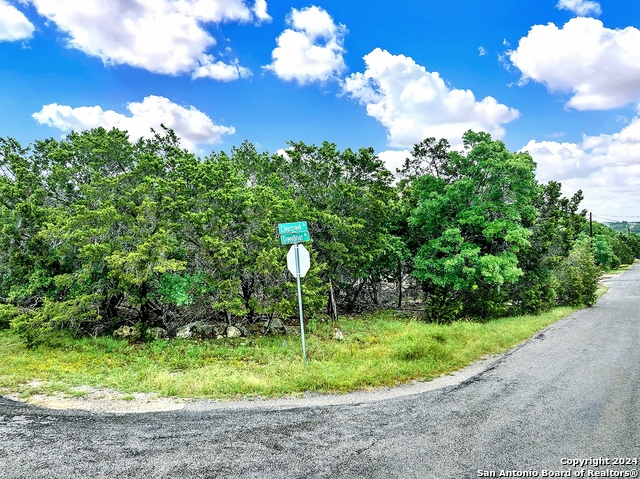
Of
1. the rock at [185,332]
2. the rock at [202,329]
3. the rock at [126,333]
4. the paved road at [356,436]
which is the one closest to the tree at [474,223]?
the paved road at [356,436]

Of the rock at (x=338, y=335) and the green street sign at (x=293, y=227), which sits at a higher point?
the green street sign at (x=293, y=227)

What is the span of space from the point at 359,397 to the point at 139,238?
27.9ft

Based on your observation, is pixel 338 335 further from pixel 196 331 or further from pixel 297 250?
pixel 297 250

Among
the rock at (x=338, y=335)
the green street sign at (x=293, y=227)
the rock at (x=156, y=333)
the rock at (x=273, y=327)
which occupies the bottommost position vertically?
the rock at (x=338, y=335)

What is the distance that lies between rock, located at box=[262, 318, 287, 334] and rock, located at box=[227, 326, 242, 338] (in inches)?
38.7

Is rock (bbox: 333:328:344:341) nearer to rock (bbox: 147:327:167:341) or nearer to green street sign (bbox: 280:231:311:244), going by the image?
green street sign (bbox: 280:231:311:244)

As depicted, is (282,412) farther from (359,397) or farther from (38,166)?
(38,166)

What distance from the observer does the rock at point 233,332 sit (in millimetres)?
12336

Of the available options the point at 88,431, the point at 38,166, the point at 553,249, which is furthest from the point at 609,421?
the point at 38,166

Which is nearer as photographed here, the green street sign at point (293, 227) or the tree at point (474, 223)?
the green street sign at point (293, 227)

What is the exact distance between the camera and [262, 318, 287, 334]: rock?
13.1 meters

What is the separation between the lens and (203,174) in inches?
451

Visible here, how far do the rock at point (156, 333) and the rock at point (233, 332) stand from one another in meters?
2.25

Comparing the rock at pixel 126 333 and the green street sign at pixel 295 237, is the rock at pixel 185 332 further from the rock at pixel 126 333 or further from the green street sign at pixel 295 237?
the green street sign at pixel 295 237
